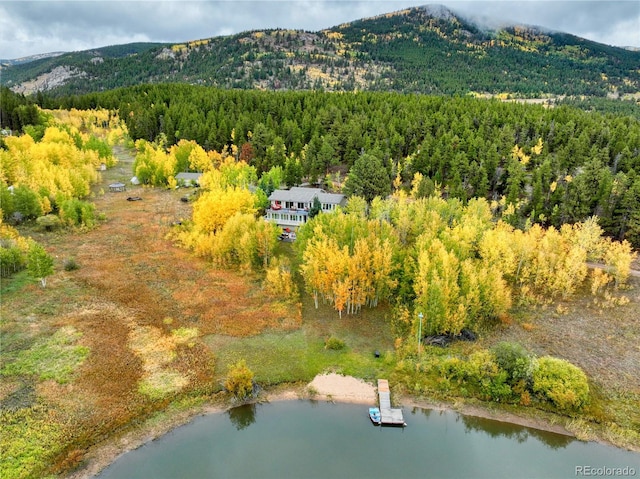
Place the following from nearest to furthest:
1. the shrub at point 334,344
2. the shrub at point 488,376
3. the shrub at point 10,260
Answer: the shrub at point 488,376 → the shrub at point 334,344 → the shrub at point 10,260

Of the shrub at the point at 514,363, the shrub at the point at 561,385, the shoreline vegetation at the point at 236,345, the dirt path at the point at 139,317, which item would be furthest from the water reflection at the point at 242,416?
the shrub at the point at 561,385

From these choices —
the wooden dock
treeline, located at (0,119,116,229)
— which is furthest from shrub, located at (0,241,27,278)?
the wooden dock

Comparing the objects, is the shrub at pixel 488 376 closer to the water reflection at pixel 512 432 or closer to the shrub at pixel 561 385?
the water reflection at pixel 512 432

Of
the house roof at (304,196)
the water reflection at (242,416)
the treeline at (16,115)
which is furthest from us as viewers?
the treeline at (16,115)

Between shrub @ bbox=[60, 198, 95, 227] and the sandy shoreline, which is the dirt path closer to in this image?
the sandy shoreline

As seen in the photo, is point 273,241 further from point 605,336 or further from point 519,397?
point 605,336

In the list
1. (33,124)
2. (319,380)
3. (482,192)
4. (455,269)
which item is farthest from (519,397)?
(33,124)

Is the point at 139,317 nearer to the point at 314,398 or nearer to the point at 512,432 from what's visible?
the point at 314,398
